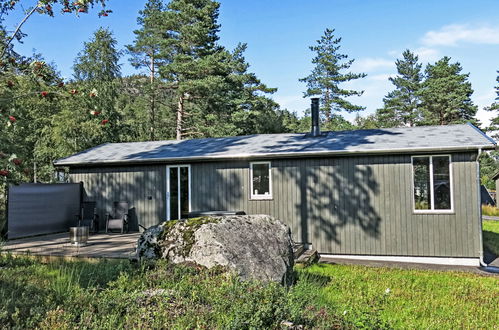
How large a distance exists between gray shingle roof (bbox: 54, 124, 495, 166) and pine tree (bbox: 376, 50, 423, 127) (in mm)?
23528

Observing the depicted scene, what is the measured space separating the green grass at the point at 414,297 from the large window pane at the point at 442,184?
1662 mm

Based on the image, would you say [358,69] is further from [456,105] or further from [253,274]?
[253,274]

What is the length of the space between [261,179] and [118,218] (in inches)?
167

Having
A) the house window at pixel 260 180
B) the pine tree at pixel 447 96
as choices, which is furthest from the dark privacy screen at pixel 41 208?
the pine tree at pixel 447 96

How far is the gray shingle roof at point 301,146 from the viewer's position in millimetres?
7914

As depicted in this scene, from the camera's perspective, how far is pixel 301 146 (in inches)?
359

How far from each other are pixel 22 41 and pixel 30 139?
32.7ft

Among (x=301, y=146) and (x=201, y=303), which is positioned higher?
(x=301, y=146)

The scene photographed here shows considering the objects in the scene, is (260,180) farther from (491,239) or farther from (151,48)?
(151,48)

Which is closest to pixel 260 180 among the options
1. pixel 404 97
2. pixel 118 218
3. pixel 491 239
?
pixel 118 218

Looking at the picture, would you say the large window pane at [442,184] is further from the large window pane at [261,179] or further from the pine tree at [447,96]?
the pine tree at [447,96]

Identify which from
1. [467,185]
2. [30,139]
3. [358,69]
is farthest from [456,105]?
[30,139]

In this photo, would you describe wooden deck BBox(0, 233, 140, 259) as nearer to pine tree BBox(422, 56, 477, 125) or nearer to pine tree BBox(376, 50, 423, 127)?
pine tree BBox(422, 56, 477, 125)

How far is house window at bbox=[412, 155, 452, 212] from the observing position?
25.5 feet
